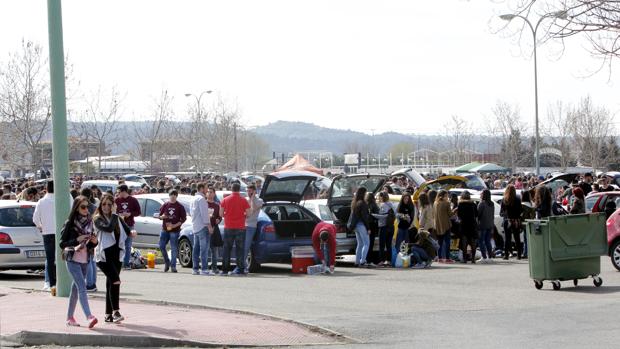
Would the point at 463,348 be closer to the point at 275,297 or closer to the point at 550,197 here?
the point at 275,297

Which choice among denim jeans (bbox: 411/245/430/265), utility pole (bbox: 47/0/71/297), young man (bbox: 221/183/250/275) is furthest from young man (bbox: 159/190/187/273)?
utility pole (bbox: 47/0/71/297)

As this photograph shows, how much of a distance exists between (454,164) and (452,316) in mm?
87917

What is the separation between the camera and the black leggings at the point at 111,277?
1293 cm

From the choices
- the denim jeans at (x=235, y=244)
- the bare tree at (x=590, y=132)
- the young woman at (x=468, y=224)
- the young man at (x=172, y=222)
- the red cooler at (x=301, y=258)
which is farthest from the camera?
the bare tree at (x=590, y=132)

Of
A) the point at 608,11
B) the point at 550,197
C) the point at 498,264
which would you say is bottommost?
the point at 498,264

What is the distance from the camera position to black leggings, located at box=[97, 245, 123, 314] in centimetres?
1293

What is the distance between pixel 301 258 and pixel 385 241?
7.70 feet

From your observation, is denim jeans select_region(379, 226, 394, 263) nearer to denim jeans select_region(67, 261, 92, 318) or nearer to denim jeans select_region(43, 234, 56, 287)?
denim jeans select_region(43, 234, 56, 287)

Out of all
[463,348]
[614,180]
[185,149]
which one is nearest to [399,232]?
[463,348]

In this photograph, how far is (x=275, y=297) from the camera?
1617 centimetres

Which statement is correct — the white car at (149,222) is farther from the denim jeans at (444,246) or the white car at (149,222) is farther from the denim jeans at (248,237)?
the denim jeans at (444,246)

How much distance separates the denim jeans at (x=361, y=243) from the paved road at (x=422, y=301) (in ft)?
1.17

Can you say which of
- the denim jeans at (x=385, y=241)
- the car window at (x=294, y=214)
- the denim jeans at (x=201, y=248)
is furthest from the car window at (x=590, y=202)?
the denim jeans at (x=201, y=248)

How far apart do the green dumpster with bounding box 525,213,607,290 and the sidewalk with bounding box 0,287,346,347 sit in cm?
533
